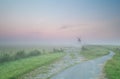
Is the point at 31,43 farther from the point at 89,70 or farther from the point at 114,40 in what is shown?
the point at 114,40

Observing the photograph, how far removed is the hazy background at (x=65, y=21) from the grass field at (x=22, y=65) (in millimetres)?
Answer: 556

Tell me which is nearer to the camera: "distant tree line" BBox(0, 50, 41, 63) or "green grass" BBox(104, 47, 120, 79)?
"green grass" BBox(104, 47, 120, 79)

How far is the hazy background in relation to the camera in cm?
575

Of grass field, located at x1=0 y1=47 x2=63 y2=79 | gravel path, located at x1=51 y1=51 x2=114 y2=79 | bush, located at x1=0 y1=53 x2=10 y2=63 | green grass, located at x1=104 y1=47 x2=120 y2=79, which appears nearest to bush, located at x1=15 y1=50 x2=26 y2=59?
grass field, located at x1=0 y1=47 x2=63 y2=79

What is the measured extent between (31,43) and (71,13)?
1252 millimetres

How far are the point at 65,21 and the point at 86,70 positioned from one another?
49.9 inches

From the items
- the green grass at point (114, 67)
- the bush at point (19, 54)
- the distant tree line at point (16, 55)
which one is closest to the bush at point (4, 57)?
the distant tree line at point (16, 55)

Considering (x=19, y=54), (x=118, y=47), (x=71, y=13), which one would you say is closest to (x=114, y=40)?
(x=118, y=47)

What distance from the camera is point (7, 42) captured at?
596 cm

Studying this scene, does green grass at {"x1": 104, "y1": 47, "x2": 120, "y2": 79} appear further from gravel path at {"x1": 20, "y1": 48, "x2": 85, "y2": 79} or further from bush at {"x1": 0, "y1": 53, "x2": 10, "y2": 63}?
bush at {"x1": 0, "y1": 53, "x2": 10, "y2": 63}

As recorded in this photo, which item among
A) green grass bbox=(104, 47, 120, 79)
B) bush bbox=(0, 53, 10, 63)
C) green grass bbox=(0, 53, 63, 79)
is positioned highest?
bush bbox=(0, 53, 10, 63)

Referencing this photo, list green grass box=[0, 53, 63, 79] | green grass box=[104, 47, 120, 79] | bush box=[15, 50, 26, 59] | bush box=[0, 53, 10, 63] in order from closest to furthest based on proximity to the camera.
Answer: green grass box=[104, 47, 120, 79]
green grass box=[0, 53, 63, 79]
bush box=[0, 53, 10, 63]
bush box=[15, 50, 26, 59]

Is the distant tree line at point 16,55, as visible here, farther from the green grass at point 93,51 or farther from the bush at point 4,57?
the green grass at point 93,51

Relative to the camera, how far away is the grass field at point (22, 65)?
203 inches
